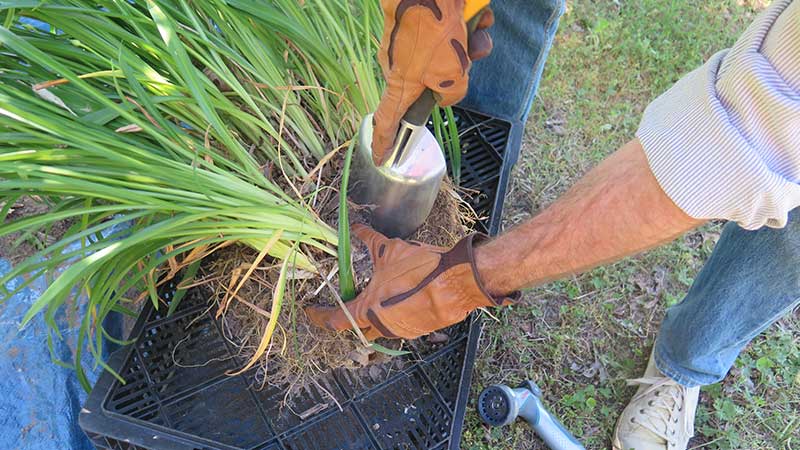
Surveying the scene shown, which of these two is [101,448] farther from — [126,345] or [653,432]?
[653,432]

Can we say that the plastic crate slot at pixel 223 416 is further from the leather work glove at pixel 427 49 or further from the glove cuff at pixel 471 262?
the leather work glove at pixel 427 49

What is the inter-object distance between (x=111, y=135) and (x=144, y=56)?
0.22 meters

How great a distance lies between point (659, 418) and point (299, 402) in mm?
832

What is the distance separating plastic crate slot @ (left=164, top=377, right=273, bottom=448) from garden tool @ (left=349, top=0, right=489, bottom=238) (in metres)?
0.42

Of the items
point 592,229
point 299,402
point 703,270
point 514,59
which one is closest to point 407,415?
point 299,402

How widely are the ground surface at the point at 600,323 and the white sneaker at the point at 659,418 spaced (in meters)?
0.05

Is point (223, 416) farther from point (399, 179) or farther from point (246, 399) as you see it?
point (399, 179)

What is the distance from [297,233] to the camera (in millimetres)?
1140

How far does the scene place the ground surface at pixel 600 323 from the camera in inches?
58.6

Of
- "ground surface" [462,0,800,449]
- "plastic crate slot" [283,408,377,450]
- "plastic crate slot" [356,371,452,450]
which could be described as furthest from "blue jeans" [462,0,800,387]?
"plastic crate slot" [283,408,377,450]

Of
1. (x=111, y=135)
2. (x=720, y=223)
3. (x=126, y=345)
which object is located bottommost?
(x=720, y=223)

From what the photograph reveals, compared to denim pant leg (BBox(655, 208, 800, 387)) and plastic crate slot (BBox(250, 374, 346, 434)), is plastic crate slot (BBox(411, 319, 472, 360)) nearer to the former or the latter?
plastic crate slot (BBox(250, 374, 346, 434))

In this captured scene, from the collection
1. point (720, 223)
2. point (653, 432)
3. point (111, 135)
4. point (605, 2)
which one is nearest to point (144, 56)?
point (111, 135)

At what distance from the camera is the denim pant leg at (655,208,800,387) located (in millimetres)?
1091
